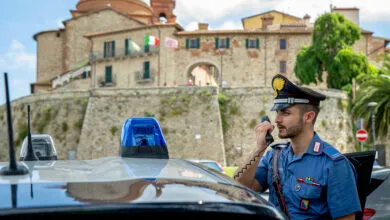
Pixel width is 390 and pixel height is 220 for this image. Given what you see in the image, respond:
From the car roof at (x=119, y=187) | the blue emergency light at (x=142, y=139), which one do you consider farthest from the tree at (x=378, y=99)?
the car roof at (x=119, y=187)

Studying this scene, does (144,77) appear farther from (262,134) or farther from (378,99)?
(262,134)

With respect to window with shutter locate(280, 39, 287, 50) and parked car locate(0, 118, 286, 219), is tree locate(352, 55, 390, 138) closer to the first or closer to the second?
parked car locate(0, 118, 286, 219)

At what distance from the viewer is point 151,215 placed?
161cm

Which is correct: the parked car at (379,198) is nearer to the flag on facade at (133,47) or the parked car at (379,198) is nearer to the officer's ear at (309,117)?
the officer's ear at (309,117)

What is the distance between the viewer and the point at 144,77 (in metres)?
46.9

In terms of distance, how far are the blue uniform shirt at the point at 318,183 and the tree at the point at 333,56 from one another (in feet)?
120

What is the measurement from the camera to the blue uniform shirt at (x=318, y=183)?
289 centimetres

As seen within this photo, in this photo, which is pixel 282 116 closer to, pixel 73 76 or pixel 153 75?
pixel 153 75

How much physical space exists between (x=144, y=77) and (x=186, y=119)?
35.9ft

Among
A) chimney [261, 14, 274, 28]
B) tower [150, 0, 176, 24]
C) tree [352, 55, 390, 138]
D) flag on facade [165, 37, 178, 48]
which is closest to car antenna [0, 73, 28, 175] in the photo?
tree [352, 55, 390, 138]

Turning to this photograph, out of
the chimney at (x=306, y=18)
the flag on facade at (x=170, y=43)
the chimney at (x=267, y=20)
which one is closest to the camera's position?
the flag on facade at (x=170, y=43)

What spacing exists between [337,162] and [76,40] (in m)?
53.0

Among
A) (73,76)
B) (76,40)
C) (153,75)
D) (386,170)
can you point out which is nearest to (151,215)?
(386,170)

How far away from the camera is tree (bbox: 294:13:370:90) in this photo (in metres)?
38.5
